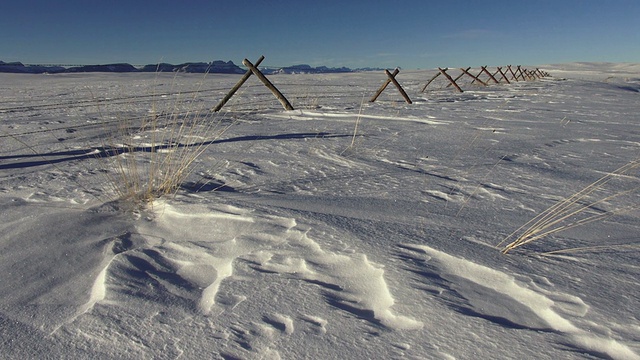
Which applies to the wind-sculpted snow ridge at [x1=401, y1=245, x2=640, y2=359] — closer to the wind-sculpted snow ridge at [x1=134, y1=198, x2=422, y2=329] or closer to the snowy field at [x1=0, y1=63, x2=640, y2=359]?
the snowy field at [x1=0, y1=63, x2=640, y2=359]

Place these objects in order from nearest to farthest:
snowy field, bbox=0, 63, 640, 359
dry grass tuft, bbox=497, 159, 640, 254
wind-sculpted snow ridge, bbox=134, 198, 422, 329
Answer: snowy field, bbox=0, 63, 640, 359
wind-sculpted snow ridge, bbox=134, 198, 422, 329
dry grass tuft, bbox=497, 159, 640, 254

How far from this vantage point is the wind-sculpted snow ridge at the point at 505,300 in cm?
126

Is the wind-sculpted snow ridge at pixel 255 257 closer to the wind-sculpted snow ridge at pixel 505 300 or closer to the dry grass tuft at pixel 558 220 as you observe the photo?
the wind-sculpted snow ridge at pixel 505 300

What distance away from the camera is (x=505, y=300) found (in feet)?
4.86

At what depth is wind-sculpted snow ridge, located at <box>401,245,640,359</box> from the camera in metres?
1.26

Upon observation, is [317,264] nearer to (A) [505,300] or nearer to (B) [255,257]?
(B) [255,257]

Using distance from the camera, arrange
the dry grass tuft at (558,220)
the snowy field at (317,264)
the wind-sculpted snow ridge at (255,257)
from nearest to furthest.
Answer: the snowy field at (317,264) < the wind-sculpted snow ridge at (255,257) < the dry grass tuft at (558,220)

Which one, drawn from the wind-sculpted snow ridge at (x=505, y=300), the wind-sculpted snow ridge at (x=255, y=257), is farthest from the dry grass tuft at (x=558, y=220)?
the wind-sculpted snow ridge at (x=255, y=257)

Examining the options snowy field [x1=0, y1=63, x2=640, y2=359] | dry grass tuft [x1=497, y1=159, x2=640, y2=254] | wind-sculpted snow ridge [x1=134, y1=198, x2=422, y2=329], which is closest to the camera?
snowy field [x1=0, y1=63, x2=640, y2=359]

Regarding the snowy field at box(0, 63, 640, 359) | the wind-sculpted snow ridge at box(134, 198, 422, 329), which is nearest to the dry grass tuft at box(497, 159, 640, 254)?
the snowy field at box(0, 63, 640, 359)

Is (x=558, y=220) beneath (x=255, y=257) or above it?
above

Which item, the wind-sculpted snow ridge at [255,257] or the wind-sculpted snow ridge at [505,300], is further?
the wind-sculpted snow ridge at [255,257]

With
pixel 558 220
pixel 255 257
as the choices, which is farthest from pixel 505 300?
pixel 255 257

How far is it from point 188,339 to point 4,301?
71 centimetres
